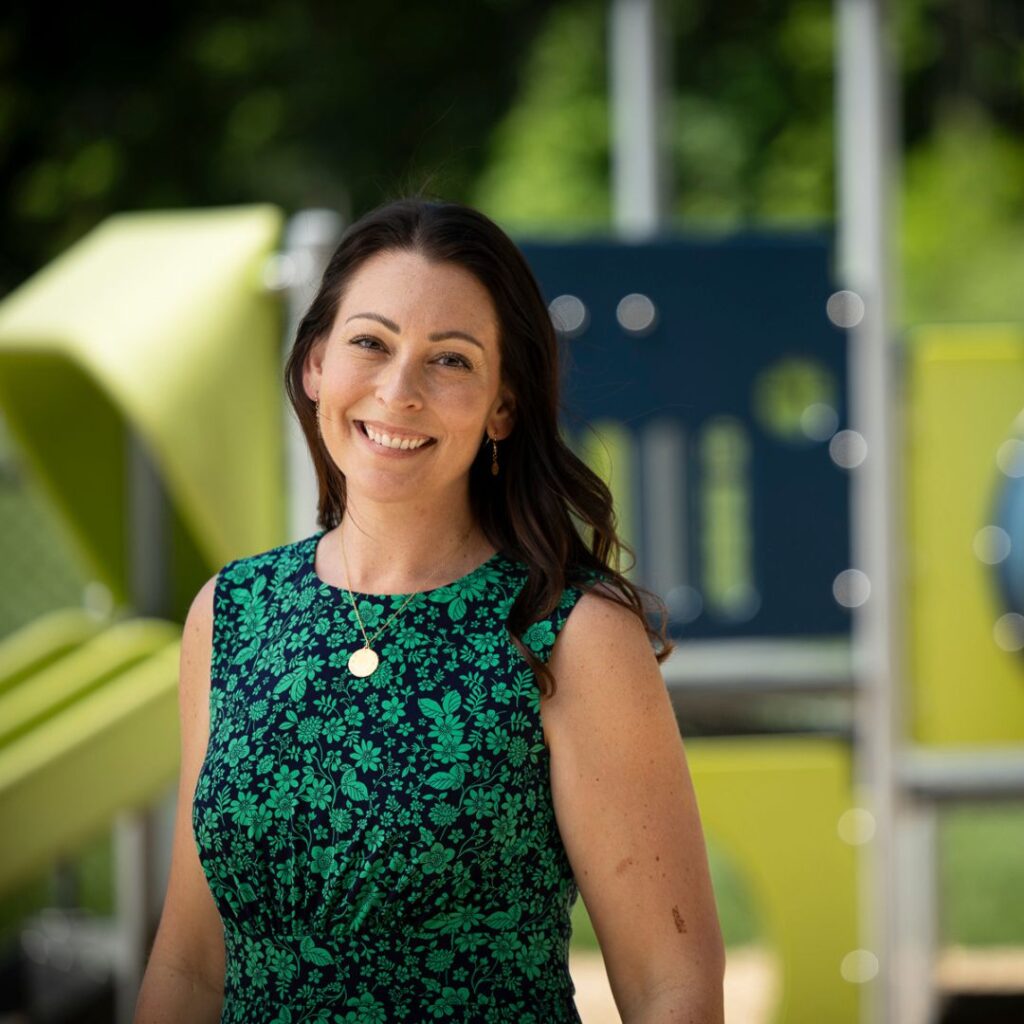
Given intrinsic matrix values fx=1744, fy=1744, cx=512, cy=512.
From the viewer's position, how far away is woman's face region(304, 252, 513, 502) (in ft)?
5.48

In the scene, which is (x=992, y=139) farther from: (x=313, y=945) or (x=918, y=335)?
(x=313, y=945)

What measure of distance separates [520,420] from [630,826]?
435mm

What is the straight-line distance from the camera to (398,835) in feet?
5.19

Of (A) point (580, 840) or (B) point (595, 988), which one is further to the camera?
(B) point (595, 988)

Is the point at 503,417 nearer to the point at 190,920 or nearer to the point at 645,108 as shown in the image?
the point at 190,920

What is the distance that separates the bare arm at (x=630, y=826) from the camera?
159 centimetres

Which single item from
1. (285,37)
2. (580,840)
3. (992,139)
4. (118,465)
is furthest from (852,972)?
(285,37)

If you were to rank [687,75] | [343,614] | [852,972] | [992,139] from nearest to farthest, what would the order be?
[343,614], [852,972], [992,139], [687,75]

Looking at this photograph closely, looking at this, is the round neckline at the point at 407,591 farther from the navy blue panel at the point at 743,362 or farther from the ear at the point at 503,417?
the navy blue panel at the point at 743,362

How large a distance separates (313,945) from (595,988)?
3.63 m

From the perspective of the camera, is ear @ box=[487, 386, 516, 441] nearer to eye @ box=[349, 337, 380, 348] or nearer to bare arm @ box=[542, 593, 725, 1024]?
eye @ box=[349, 337, 380, 348]

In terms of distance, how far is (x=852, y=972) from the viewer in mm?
4004

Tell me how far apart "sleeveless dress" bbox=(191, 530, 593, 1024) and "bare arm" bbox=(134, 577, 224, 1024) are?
9cm

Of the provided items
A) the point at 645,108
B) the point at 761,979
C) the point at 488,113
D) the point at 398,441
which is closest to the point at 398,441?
the point at 398,441
